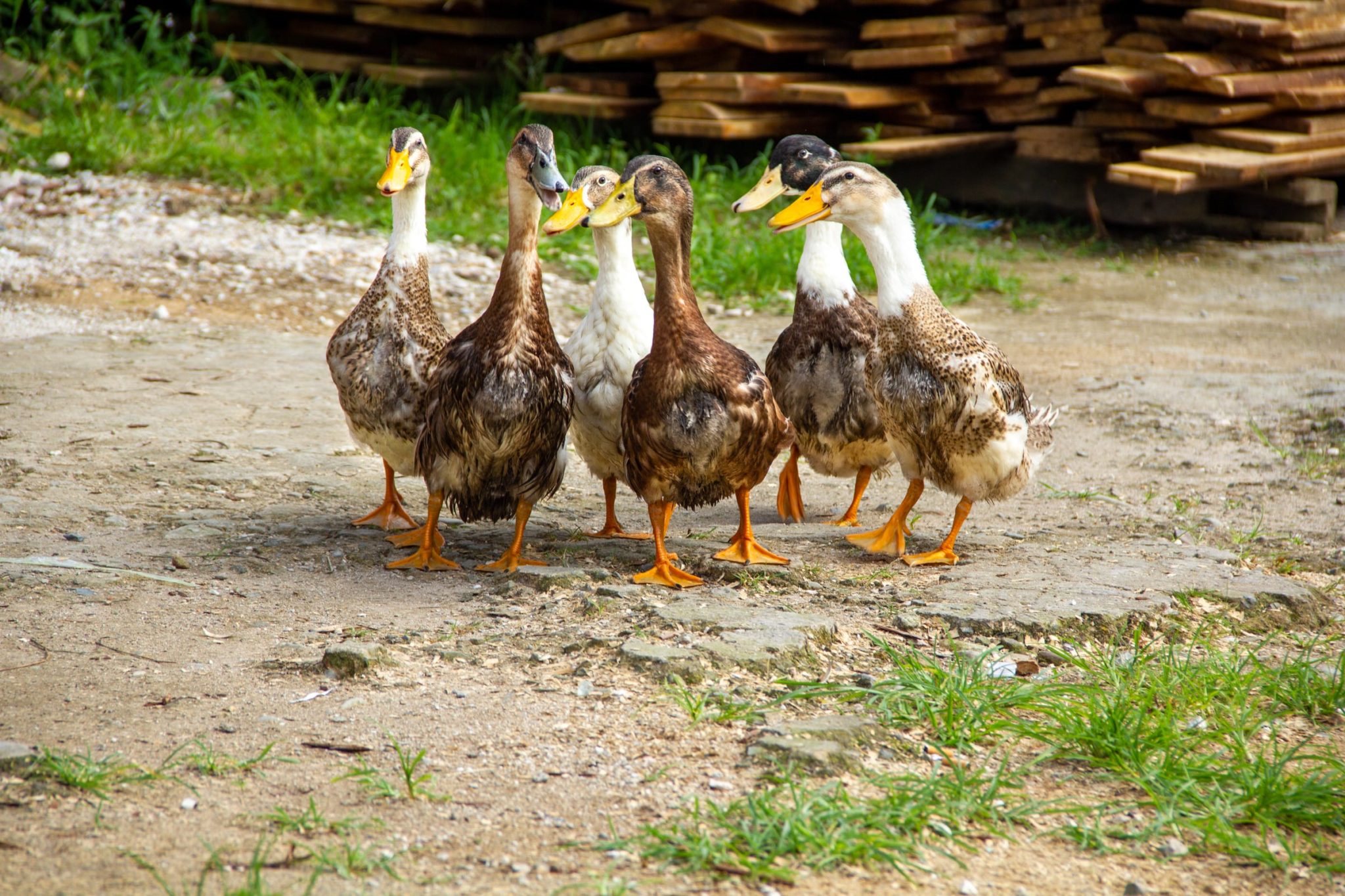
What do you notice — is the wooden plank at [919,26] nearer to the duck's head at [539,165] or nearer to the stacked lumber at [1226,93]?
the stacked lumber at [1226,93]

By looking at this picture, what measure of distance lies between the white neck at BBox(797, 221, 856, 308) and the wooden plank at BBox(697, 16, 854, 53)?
5.10m

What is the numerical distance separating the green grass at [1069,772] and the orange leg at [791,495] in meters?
1.52

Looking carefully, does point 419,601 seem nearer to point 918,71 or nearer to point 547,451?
point 547,451

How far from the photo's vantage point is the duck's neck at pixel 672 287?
4.00 meters

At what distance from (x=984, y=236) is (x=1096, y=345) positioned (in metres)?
2.59

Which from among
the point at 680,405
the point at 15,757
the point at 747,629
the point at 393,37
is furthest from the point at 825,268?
the point at 393,37

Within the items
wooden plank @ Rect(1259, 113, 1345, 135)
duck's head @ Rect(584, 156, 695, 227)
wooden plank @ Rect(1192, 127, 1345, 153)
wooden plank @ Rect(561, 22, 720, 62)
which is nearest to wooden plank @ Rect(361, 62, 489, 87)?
wooden plank @ Rect(561, 22, 720, 62)

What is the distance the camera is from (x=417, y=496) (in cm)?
506

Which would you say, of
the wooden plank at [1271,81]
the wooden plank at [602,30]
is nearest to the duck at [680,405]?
the wooden plank at [1271,81]

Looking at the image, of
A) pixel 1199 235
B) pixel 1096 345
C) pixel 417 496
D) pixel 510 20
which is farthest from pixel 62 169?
pixel 1199 235

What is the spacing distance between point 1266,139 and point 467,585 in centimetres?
689

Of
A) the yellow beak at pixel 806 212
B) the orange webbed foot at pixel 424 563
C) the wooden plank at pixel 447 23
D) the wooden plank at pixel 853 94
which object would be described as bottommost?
the orange webbed foot at pixel 424 563

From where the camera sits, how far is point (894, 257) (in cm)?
427

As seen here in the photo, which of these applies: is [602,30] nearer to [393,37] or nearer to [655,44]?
[655,44]
